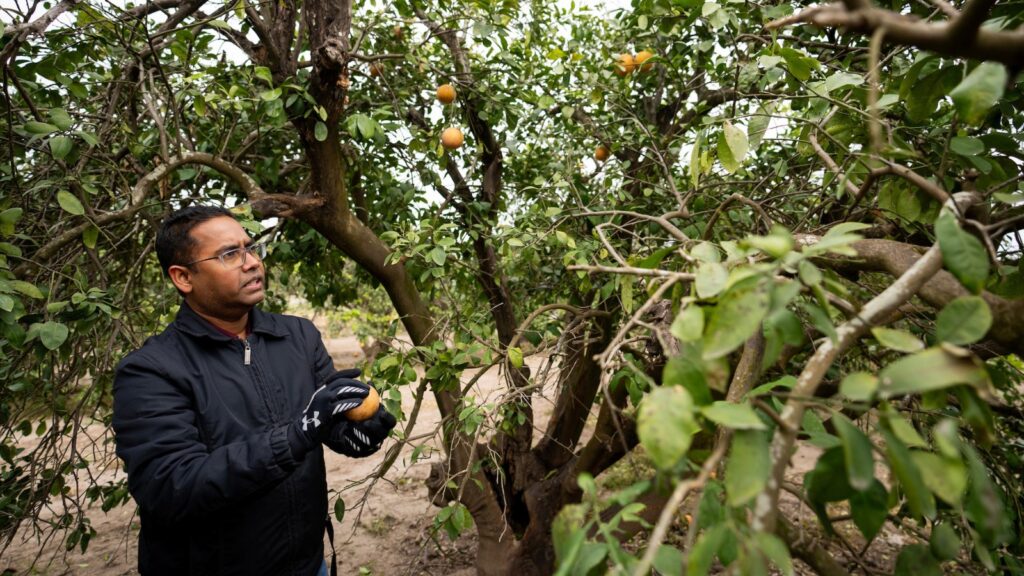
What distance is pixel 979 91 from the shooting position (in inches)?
25.0

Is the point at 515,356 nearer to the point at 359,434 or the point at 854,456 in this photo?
the point at 359,434

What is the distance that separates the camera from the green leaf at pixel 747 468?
0.54 metres

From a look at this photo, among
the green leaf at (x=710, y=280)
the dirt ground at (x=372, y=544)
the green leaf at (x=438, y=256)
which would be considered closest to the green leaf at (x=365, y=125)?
the green leaf at (x=438, y=256)

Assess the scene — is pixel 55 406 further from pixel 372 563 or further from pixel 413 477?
pixel 413 477

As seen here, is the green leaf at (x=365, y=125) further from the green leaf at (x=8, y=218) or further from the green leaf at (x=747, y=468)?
the green leaf at (x=747, y=468)

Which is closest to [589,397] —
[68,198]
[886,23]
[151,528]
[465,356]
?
[465,356]

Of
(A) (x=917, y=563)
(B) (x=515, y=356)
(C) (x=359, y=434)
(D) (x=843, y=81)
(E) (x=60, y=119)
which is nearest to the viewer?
(A) (x=917, y=563)

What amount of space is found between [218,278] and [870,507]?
5.97ft

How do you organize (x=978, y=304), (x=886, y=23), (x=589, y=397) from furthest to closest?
(x=589, y=397)
(x=978, y=304)
(x=886, y=23)

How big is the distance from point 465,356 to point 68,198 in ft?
4.23

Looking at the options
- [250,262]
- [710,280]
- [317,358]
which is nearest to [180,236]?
[250,262]

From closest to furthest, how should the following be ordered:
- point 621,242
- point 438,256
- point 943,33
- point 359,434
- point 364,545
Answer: point 943,33
point 359,434
point 438,256
point 621,242
point 364,545

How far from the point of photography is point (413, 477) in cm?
524

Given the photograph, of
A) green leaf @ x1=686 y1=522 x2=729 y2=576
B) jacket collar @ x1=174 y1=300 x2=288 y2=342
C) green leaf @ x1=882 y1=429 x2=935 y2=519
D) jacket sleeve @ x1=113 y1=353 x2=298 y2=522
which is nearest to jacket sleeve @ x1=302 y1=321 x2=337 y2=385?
jacket collar @ x1=174 y1=300 x2=288 y2=342
